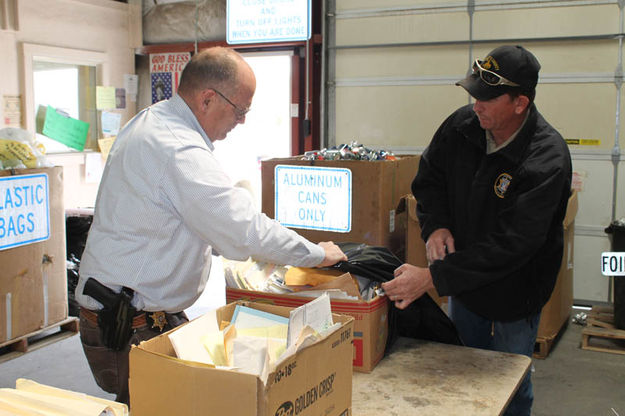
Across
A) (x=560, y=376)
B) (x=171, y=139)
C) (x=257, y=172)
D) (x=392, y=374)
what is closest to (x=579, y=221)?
(x=560, y=376)

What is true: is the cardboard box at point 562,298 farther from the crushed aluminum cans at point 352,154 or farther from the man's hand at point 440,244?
the man's hand at point 440,244

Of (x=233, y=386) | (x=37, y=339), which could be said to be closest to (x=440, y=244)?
(x=233, y=386)

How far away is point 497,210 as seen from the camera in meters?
2.12

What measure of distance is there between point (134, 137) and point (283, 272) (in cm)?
65

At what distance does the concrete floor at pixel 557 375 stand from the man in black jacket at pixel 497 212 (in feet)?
4.87

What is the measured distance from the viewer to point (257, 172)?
6.81 m

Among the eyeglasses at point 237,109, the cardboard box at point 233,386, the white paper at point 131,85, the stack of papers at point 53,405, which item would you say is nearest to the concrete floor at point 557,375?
the eyeglasses at point 237,109

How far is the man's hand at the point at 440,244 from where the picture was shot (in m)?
2.24

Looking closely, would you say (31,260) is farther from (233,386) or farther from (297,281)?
(233,386)

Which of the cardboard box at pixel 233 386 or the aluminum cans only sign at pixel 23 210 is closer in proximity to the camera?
the cardboard box at pixel 233 386

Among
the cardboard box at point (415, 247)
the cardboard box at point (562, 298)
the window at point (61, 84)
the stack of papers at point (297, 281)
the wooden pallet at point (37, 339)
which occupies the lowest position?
the wooden pallet at point (37, 339)

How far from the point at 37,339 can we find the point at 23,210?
3.44 feet

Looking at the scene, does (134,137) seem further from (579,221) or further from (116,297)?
(579,221)

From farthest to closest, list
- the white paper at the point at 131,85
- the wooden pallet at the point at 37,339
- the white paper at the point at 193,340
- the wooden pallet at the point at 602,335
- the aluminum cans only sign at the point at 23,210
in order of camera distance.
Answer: the white paper at the point at 131,85
the wooden pallet at the point at 602,335
the wooden pallet at the point at 37,339
the aluminum cans only sign at the point at 23,210
the white paper at the point at 193,340
